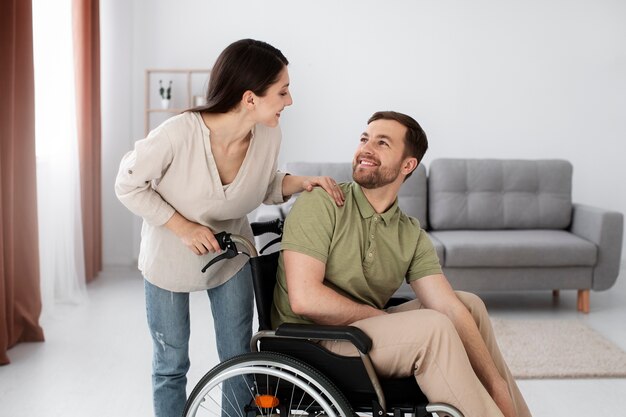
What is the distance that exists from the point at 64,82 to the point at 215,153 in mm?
2555

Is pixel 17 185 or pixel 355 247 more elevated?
pixel 355 247

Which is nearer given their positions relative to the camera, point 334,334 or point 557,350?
point 334,334

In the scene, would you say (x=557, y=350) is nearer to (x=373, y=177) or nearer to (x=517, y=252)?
(x=517, y=252)

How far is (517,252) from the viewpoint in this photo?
3.94 meters

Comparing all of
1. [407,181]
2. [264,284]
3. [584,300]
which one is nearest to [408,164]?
[264,284]

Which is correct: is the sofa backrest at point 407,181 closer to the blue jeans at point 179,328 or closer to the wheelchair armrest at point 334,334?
the blue jeans at point 179,328

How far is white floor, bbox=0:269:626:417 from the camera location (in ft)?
8.83

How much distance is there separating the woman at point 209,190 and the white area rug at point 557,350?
5.00ft

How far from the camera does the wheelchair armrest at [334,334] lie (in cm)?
160

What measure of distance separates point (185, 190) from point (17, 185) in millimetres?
1822

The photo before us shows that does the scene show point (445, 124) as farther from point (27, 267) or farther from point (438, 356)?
point (438, 356)

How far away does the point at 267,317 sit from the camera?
182 cm

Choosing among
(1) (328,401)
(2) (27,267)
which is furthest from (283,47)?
(1) (328,401)

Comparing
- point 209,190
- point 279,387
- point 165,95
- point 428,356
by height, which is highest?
point 165,95
